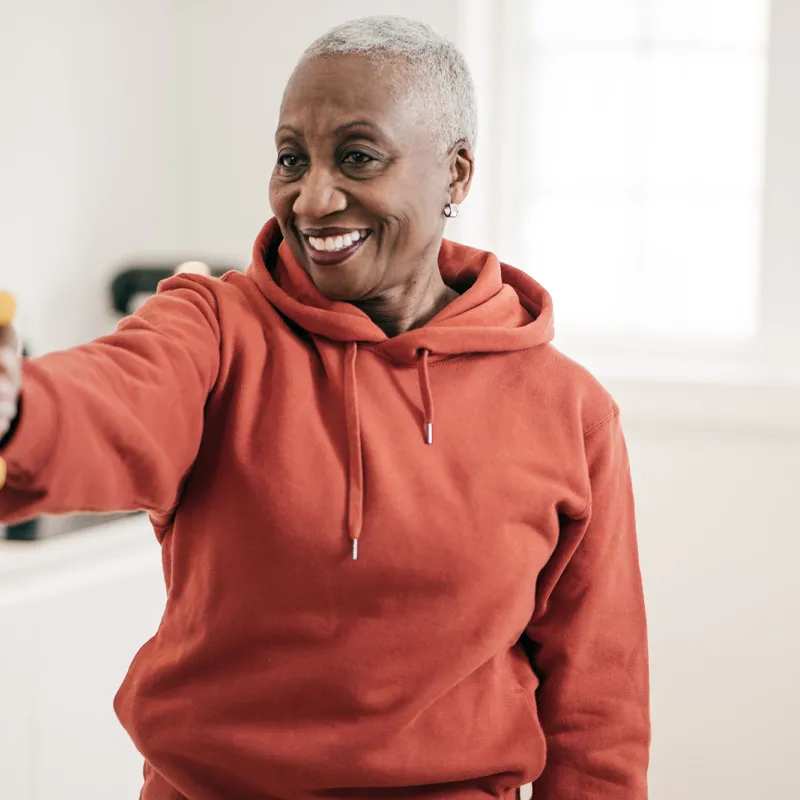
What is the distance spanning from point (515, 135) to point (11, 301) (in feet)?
6.85

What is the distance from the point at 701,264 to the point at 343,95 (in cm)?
174

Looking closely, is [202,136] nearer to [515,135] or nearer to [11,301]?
[515,135]

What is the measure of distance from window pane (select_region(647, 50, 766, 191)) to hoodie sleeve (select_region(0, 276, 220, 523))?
1.77 meters

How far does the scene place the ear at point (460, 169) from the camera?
41.7 inches

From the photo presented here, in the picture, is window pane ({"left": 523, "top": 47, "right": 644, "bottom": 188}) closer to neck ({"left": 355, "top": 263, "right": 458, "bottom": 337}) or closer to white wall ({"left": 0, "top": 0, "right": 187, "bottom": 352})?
white wall ({"left": 0, "top": 0, "right": 187, "bottom": 352})

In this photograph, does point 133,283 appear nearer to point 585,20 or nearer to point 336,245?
point 585,20

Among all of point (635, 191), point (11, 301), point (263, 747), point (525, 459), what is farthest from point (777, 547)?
point (11, 301)

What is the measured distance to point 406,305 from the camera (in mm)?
1071

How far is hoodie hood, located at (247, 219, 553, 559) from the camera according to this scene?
97 cm

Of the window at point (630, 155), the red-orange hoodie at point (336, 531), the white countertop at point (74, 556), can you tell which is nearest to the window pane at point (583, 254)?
the window at point (630, 155)

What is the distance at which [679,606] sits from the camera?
7.14ft

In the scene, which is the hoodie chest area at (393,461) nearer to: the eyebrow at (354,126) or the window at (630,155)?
the eyebrow at (354,126)

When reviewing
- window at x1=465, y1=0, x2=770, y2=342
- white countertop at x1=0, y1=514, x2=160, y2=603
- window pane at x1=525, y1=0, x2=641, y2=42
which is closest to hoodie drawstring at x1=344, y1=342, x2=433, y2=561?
white countertop at x1=0, y1=514, x2=160, y2=603

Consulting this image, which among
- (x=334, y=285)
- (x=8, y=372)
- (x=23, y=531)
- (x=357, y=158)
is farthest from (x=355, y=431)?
(x=23, y=531)
